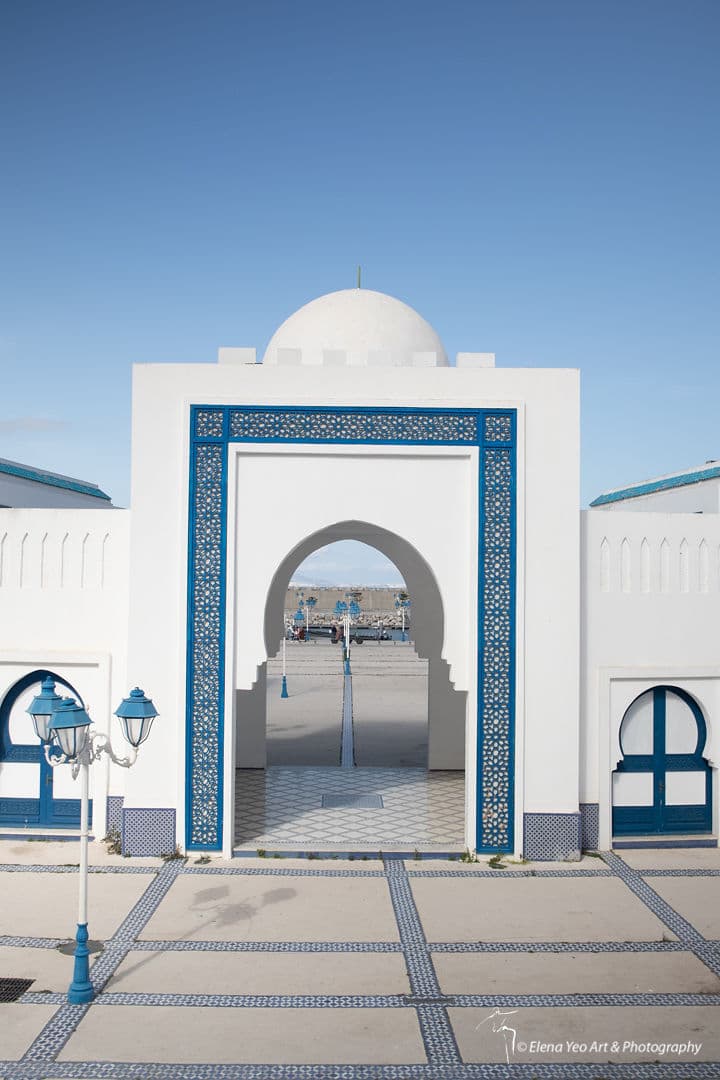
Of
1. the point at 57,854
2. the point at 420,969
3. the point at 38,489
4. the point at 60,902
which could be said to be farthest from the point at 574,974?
the point at 38,489

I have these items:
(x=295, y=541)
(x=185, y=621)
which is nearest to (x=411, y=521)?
(x=295, y=541)

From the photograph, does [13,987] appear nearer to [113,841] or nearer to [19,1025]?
[19,1025]

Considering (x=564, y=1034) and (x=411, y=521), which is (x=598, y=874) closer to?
(x=564, y=1034)

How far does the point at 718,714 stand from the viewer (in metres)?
6.84

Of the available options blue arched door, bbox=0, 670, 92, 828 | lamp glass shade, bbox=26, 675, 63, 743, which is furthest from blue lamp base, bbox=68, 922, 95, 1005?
blue arched door, bbox=0, 670, 92, 828

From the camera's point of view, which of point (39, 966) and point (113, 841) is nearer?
point (39, 966)

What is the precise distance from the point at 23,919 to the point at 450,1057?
2.75 m

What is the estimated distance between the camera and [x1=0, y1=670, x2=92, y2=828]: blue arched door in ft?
22.2

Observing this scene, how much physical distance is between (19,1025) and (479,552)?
13.3ft

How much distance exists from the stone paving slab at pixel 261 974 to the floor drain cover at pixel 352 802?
2920 millimetres

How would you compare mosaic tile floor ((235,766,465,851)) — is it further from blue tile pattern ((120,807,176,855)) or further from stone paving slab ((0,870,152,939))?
stone paving slab ((0,870,152,939))

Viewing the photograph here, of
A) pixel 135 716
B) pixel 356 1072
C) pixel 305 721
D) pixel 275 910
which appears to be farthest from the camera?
pixel 305 721

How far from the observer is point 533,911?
543 centimetres

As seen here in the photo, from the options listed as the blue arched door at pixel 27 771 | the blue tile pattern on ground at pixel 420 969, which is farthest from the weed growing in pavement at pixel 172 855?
the blue tile pattern on ground at pixel 420 969
